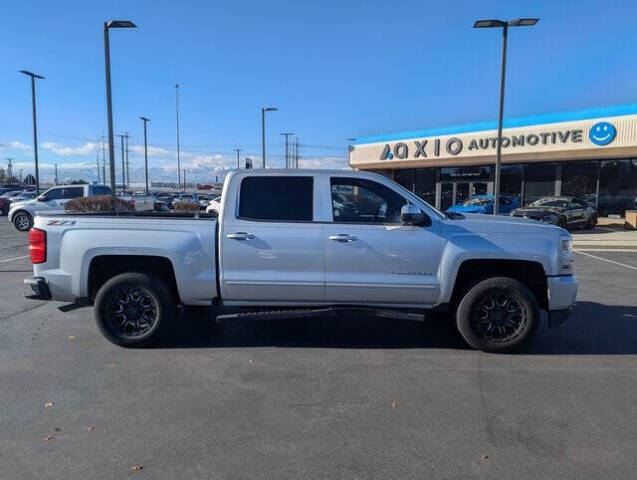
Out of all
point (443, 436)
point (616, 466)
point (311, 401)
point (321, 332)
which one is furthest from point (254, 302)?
point (616, 466)

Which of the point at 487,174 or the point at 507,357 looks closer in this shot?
the point at 507,357

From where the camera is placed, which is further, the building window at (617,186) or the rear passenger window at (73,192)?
the building window at (617,186)

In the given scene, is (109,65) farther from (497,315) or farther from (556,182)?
(556,182)

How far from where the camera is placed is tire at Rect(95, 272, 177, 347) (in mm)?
5469

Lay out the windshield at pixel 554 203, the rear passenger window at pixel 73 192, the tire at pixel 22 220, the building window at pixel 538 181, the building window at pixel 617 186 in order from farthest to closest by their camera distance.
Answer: the building window at pixel 538 181 < the building window at pixel 617 186 < the rear passenger window at pixel 73 192 < the windshield at pixel 554 203 < the tire at pixel 22 220

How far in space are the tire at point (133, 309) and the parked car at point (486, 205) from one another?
62.4 ft

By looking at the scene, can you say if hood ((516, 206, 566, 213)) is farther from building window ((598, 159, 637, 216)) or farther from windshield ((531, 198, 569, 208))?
building window ((598, 159, 637, 216))

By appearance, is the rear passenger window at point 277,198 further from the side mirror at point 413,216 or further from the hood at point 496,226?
the hood at point 496,226

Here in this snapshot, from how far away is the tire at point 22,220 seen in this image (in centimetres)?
2058

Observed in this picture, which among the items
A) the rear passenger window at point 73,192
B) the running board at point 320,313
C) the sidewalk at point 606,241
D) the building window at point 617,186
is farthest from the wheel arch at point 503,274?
the building window at point 617,186

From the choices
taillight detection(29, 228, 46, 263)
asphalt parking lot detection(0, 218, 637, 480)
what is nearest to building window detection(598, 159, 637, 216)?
asphalt parking lot detection(0, 218, 637, 480)

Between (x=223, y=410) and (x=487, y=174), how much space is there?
28.4 meters

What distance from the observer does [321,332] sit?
6301mm

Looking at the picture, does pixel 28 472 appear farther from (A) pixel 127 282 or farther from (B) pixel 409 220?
(B) pixel 409 220
